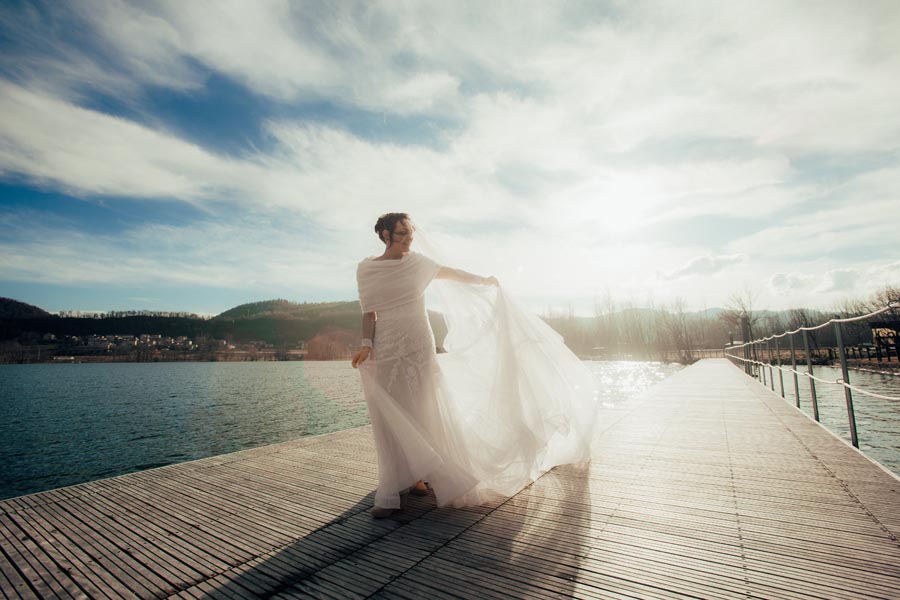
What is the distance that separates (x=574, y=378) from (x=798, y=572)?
182cm

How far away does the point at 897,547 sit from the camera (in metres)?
2.03

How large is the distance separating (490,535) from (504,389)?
102cm

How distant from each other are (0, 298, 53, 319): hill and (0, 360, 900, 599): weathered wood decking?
160480 mm

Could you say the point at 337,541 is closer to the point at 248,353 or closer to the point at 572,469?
the point at 572,469

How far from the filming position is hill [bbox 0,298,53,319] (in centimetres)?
12250

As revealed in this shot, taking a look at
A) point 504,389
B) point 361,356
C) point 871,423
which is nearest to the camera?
point 361,356

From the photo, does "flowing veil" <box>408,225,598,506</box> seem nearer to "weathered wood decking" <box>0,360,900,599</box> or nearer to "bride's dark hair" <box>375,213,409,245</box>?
"weathered wood decking" <box>0,360,900,599</box>

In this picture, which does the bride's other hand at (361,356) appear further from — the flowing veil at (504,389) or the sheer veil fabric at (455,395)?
the flowing veil at (504,389)

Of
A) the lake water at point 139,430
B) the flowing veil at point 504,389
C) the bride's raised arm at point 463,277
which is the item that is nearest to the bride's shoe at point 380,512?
the flowing veil at point 504,389

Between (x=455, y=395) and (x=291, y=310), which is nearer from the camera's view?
(x=455, y=395)

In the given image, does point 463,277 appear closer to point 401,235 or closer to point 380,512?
point 401,235

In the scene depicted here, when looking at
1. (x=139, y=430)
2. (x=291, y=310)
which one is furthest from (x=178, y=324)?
(x=139, y=430)

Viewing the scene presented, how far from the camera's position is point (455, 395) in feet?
10.3

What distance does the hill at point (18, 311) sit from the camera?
122m
